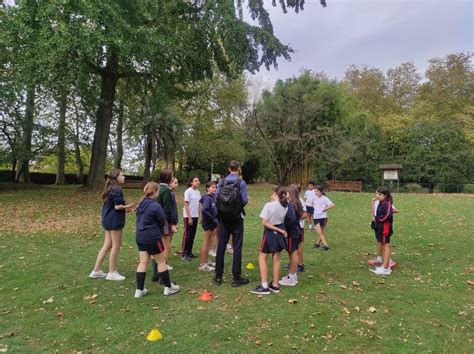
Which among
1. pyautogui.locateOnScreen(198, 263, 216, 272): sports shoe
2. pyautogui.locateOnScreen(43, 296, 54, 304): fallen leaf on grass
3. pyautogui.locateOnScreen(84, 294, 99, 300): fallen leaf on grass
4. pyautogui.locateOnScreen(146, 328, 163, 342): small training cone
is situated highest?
pyautogui.locateOnScreen(198, 263, 216, 272): sports shoe

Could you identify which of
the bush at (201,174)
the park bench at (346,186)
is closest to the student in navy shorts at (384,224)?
the park bench at (346,186)

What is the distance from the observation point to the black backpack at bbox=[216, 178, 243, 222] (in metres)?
5.32

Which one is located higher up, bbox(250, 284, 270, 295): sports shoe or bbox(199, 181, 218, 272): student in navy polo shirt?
bbox(199, 181, 218, 272): student in navy polo shirt

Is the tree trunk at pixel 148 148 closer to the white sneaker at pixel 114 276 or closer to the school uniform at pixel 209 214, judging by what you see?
the school uniform at pixel 209 214

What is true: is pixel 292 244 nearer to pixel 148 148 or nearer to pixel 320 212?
pixel 320 212

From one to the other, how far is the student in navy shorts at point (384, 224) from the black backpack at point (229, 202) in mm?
2472

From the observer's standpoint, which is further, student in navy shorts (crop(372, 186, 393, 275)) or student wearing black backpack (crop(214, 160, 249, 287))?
student in navy shorts (crop(372, 186, 393, 275))

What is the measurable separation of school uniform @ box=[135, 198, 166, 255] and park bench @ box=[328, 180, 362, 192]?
2232 centimetres

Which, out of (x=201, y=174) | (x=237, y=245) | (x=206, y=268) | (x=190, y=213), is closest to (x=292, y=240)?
(x=237, y=245)

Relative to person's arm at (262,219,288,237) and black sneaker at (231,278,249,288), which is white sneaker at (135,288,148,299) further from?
person's arm at (262,219,288,237)

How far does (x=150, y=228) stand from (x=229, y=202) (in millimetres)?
1137

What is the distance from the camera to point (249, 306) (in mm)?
4750

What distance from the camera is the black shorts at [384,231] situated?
6.14 metres

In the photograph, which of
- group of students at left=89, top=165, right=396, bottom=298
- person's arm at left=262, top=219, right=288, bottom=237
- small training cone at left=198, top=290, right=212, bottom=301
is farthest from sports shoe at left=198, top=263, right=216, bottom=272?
person's arm at left=262, top=219, right=288, bottom=237
